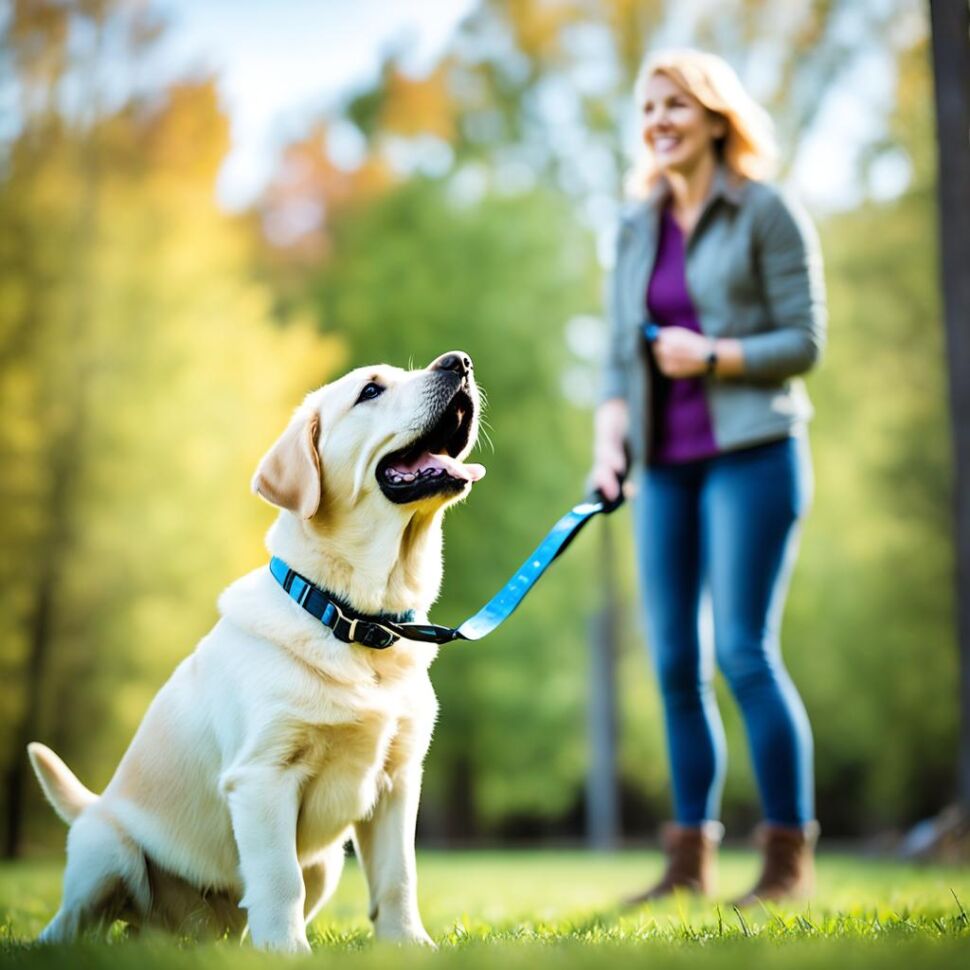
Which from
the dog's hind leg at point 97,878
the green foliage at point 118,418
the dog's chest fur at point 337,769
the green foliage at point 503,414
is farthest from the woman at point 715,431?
the green foliage at point 503,414

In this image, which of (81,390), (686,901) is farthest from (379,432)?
(81,390)

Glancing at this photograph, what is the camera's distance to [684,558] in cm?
388

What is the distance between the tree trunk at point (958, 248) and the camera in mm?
6898

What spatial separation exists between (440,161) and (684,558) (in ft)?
36.9

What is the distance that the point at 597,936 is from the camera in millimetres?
2629

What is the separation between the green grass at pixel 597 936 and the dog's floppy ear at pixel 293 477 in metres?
1.00

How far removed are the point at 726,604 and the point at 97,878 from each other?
6.59ft

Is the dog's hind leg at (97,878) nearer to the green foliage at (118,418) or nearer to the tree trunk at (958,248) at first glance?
the tree trunk at (958,248)

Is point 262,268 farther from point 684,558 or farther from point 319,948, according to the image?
point 319,948

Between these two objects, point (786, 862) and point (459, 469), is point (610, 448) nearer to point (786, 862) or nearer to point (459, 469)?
point (459, 469)

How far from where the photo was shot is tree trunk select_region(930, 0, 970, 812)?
690cm

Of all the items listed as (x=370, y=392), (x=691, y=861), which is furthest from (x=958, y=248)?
(x=370, y=392)

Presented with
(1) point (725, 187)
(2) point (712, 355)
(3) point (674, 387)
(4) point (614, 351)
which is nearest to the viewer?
(2) point (712, 355)

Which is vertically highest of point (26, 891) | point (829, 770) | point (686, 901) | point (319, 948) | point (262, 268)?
point (262, 268)
